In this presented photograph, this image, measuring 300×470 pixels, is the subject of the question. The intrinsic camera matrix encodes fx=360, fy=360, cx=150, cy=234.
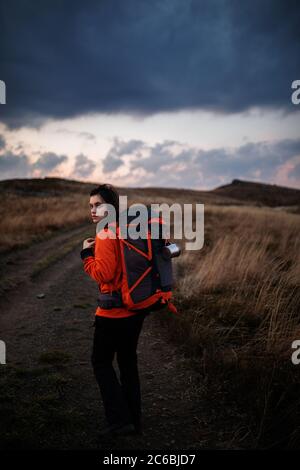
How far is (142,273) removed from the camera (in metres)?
2.90

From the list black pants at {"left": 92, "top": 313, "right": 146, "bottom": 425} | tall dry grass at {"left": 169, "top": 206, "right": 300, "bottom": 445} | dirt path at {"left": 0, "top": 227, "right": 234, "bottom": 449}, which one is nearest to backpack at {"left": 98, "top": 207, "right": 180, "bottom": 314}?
black pants at {"left": 92, "top": 313, "right": 146, "bottom": 425}

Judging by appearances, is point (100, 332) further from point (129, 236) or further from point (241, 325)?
point (241, 325)

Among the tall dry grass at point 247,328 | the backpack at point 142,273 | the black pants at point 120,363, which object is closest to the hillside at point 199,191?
the tall dry grass at point 247,328

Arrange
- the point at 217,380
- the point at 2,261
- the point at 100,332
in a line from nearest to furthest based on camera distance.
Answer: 1. the point at 100,332
2. the point at 217,380
3. the point at 2,261

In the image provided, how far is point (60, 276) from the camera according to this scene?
970 centimetres

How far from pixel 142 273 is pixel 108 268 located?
0.28m

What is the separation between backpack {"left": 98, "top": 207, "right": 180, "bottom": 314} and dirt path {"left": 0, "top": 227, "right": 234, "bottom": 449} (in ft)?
4.28

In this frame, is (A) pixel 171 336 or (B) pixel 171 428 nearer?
(B) pixel 171 428

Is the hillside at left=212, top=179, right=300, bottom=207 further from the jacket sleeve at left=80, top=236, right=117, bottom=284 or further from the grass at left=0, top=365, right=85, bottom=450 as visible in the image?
the jacket sleeve at left=80, top=236, right=117, bottom=284

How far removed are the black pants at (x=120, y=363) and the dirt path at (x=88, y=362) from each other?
284mm

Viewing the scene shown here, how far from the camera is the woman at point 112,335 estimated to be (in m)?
2.91

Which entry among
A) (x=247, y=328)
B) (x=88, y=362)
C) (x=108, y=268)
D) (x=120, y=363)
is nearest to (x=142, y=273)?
(x=108, y=268)
